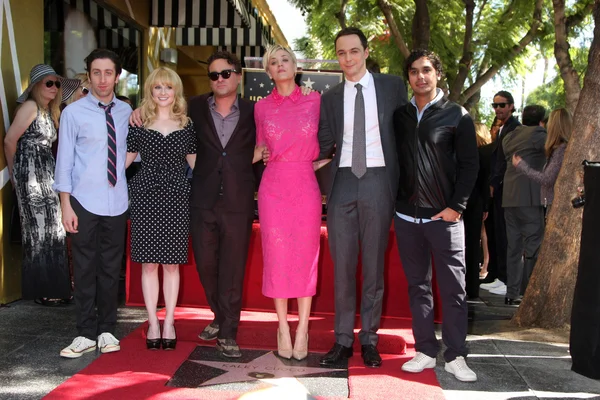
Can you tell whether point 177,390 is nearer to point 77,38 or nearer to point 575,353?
point 575,353

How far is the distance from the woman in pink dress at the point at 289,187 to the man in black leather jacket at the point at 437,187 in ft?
1.99

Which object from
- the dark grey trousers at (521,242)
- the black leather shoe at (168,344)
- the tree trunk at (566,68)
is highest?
the tree trunk at (566,68)

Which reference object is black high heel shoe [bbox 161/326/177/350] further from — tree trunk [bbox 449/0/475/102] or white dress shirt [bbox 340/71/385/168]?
tree trunk [bbox 449/0/475/102]

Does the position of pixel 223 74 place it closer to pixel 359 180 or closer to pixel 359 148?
pixel 359 148

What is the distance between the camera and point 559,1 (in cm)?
740

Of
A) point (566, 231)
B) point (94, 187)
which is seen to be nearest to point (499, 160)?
point (566, 231)

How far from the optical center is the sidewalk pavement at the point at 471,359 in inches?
163

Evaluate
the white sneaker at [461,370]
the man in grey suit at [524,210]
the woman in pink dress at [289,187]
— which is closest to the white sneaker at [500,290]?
the man in grey suit at [524,210]

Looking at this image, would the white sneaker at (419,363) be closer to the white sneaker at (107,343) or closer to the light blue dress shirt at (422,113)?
the light blue dress shirt at (422,113)

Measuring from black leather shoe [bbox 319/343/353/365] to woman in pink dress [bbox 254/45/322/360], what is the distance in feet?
1.24

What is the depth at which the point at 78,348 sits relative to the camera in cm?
464

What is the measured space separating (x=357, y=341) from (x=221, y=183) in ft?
5.10

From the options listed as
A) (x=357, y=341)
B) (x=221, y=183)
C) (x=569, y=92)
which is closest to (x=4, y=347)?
(x=221, y=183)

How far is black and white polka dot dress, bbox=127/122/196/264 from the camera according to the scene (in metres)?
4.61
